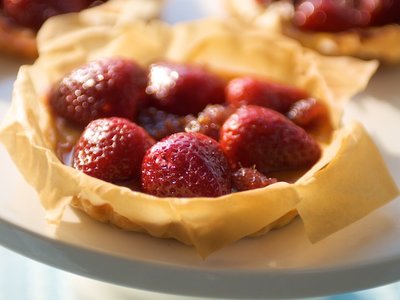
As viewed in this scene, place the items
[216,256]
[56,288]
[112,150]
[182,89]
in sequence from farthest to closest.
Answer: [182,89] → [56,288] → [112,150] → [216,256]

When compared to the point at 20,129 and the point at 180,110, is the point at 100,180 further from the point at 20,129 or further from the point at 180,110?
the point at 180,110

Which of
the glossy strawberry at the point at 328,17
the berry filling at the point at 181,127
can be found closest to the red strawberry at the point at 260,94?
the berry filling at the point at 181,127

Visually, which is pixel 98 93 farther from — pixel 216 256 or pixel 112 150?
pixel 216 256

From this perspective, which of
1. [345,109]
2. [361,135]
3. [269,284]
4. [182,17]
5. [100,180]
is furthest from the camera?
[182,17]

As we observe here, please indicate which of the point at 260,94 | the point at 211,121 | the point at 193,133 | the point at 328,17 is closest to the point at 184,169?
the point at 193,133

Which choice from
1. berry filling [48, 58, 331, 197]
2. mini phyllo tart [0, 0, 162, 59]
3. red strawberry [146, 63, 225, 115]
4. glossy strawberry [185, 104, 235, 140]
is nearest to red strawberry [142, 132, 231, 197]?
berry filling [48, 58, 331, 197]

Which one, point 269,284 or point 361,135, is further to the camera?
point 361,135

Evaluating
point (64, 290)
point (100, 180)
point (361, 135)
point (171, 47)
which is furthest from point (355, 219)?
point (171, 47)

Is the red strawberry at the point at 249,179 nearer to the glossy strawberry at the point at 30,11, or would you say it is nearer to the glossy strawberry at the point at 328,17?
the glossy strawberry at the point at 328,17
